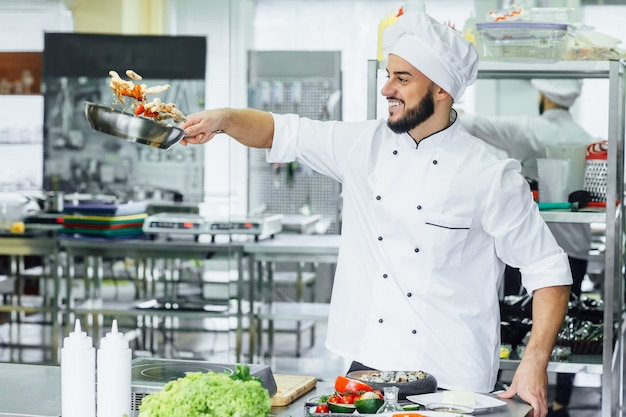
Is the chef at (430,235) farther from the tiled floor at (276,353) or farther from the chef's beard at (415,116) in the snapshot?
the tiled floor at (276,353)

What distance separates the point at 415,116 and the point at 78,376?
3.91 feet

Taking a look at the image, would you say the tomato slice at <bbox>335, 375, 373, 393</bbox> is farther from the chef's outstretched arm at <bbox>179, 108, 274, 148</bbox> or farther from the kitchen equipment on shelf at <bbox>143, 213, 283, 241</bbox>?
the kitchen equipment on shelf at <bbox>143, 213, 283, 241</bbox>

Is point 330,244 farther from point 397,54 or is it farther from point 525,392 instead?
point 525,392

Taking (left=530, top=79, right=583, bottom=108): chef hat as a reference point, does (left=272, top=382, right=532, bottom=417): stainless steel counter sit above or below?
below

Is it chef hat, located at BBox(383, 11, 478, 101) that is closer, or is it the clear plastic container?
chef hat, located at BBox(383, 11, 478, 101)

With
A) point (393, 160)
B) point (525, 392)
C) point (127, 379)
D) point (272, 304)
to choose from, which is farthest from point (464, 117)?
point (127, 379)

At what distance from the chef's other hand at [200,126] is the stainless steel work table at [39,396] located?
663 millimetres

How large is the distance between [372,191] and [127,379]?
1.05 metres

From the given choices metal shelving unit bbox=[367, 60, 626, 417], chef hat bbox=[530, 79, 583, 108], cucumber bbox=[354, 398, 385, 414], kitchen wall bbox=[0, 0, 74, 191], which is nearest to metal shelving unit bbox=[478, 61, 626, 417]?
metal shelving unit bbox=[367, 60, 626, 417]

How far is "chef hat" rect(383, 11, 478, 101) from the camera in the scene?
2.72 meters

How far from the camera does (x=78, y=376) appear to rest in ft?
6.35

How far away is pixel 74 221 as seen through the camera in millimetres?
5215

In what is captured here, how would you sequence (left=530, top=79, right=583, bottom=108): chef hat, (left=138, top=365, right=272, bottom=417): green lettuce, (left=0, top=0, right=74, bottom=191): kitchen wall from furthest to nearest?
(left=0, top=0, right=74, bottom=191): kitchen wall → (left=530, top=79, right=583, bottom=108): chef hat → (left=138, top=365, right=272, bottom=417): green lettuce

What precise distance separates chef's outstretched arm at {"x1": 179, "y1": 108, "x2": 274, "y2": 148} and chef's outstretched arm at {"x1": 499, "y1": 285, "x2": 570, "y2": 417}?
0.84m
